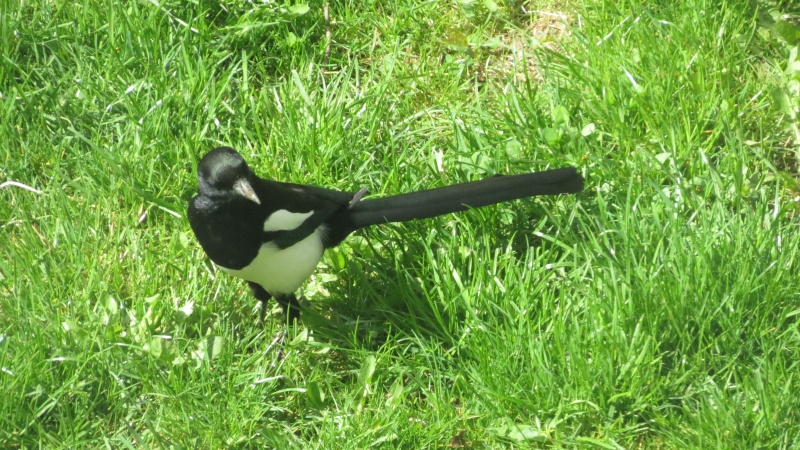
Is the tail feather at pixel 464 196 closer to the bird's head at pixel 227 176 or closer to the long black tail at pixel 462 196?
the long black tail at pixel 462 196

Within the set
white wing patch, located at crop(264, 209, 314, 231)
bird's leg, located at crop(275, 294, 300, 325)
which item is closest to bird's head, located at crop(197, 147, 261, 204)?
white wing patch, located at crop(264, 209, 314, 231)

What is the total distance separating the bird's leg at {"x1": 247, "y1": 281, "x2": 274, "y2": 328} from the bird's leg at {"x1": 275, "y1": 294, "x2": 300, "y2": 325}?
4 centimetres

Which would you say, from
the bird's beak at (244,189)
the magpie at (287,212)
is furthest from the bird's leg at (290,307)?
the bird's beak at (244,189)

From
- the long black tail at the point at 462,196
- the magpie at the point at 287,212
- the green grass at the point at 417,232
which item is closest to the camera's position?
the green grass at the point at 417,232

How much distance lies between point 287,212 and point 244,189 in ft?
0.63

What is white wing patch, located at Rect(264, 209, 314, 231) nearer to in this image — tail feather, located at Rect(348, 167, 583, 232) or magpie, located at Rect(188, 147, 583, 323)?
magpie, located at Rect(188, 147, 583, 323)

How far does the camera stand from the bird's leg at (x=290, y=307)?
108 inches

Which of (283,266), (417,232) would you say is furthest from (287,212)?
(417,232)

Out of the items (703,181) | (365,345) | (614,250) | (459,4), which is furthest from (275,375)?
(459,4)

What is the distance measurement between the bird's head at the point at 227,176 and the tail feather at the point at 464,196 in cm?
36

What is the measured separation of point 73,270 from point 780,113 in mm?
2116

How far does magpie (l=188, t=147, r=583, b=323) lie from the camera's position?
255cm

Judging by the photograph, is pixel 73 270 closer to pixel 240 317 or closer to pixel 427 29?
Result: pixel 240 317

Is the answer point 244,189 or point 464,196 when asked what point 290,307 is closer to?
point 244,189
